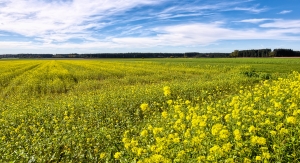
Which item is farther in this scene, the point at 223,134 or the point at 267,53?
the point at 267,53

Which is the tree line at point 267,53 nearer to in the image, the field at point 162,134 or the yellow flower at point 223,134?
the field at point 162,134

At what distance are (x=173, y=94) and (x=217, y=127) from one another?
332 inches

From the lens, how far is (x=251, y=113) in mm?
5992

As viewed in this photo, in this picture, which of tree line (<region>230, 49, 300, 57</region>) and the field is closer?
the field

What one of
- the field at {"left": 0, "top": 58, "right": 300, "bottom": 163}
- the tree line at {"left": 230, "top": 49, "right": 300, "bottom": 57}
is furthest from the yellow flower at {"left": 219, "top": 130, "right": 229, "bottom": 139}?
the tree line at {"left": 230, "top": 49, "right": 300, "bottom": 57}

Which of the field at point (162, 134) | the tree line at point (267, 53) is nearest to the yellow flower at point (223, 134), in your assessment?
the field at point (162, 134)

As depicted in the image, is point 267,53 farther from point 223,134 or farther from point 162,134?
point 223,134

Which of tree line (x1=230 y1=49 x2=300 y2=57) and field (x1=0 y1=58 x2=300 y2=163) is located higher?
tree line (x1=230 y1=49 x2=300 y2=57)

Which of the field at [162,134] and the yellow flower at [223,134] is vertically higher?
the yellow flower at [223,134]

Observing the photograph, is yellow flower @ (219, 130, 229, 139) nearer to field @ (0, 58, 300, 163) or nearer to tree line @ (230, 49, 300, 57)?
field @ (0, 58, 300, 163)

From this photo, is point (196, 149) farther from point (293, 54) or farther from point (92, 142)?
point (293, 54)

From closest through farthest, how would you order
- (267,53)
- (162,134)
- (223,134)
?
(223,134), (162,134), (267,53)

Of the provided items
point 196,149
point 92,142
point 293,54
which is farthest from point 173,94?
point 293,54

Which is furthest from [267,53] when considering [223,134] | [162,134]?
[223,134]
